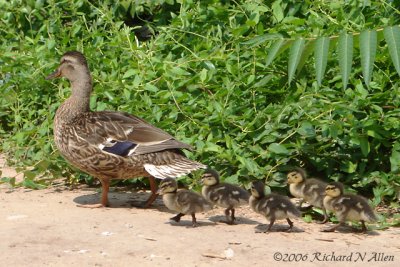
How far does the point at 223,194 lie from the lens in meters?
7.20

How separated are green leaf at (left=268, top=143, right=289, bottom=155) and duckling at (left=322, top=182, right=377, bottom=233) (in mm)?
753

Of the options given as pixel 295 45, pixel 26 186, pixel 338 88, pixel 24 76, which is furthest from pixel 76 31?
pixel 295 45

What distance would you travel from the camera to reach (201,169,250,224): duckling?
282 inches

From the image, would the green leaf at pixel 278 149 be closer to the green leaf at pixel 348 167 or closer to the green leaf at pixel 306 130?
the green leaf at pixel 306 130

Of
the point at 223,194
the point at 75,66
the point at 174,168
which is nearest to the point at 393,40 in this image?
the point at 223,194

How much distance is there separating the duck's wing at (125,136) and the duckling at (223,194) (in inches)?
17.9

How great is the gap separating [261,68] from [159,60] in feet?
3.70

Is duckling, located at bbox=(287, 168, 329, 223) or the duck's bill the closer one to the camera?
duckling, located at bbox=(287, 168, 329, 223)

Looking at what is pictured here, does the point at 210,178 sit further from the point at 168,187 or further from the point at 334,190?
the point at 334,190

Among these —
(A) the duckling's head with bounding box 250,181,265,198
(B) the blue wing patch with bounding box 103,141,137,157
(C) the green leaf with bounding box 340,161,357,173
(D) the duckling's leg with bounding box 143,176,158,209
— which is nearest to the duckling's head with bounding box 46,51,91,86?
(B) the blue wing patch with bounding box 103,141,137,157

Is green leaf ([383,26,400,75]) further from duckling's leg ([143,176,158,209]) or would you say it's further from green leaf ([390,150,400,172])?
duckling's leg ([143,176,158,209])

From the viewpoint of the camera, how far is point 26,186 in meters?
8.51

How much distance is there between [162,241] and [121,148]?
148 centimetres

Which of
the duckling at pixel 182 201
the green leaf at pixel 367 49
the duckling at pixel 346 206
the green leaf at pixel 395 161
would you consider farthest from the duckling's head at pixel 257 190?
the green leaf at pixel 367 49
